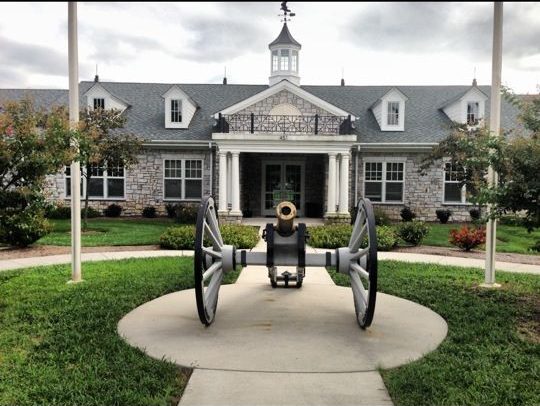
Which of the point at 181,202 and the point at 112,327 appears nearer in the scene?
the point at 112,327

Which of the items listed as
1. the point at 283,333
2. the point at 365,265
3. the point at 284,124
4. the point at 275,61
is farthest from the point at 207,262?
the point at 275,61

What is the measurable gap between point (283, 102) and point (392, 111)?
5.01 m

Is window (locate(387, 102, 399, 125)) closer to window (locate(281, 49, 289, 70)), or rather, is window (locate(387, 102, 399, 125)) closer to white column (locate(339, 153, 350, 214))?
white column (locate(339, 153, 350, 214))

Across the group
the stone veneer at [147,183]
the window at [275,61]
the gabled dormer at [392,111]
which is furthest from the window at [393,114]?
the stone veneer at [147,183]

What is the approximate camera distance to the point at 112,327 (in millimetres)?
5156

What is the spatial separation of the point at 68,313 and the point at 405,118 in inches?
725

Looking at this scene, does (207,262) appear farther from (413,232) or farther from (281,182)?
(281,182)

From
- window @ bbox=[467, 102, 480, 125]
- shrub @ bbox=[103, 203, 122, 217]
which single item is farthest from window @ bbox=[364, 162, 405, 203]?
shrub @ bbox=[103, 203, 122, 217]

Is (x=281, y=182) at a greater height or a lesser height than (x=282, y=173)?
lesser

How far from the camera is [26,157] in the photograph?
5828mm

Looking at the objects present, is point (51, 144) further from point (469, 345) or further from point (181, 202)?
point (181, 202)

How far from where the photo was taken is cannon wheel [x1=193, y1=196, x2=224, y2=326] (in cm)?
471

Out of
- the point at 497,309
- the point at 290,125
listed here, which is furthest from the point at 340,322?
the point at 290,125

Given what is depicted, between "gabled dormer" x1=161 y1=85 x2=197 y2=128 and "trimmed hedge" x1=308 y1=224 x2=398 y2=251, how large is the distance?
10.0 meters
